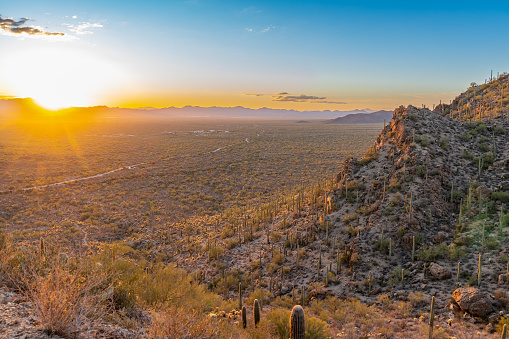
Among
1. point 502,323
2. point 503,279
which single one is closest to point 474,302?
point 502,323

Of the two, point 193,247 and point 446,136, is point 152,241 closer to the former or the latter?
point 193,247

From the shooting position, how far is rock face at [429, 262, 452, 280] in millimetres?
9539

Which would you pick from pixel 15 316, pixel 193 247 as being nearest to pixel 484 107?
pixel 193 247

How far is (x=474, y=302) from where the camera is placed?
784cm

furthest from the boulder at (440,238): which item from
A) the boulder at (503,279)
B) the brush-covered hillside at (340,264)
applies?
the boulder at (503,279)

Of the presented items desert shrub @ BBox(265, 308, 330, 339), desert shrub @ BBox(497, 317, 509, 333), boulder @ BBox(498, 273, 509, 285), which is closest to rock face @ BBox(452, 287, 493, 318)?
desert shrub @ BBox(497, 317, 509, 333)

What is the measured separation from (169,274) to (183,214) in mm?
13335

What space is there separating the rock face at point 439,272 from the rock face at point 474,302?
3.97 ft

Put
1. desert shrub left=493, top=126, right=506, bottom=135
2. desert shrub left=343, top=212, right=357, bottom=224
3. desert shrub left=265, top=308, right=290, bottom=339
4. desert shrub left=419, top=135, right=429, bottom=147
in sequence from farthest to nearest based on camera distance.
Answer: desert shrub left=493, top=126, right=506, bottom=135
desert shrub left=419, top=135, right=429, bottom=147
desert shrub left=343, top=212, right=357, bottom=224
desert shrub left=265, top=308, right=290, bottom=339

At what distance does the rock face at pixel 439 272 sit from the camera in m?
9.54

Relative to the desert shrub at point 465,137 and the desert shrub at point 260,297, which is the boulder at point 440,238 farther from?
the desert shrub at point 465,137

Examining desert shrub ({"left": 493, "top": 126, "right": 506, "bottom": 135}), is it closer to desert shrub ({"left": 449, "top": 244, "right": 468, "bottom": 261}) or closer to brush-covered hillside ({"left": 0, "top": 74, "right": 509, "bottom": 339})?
brush-covered hillside ({"left": 0, "top": 74, "right": 509, "bottom": 339})

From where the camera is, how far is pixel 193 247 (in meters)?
17.3

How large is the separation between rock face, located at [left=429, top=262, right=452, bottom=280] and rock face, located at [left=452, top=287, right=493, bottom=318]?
121 cm
